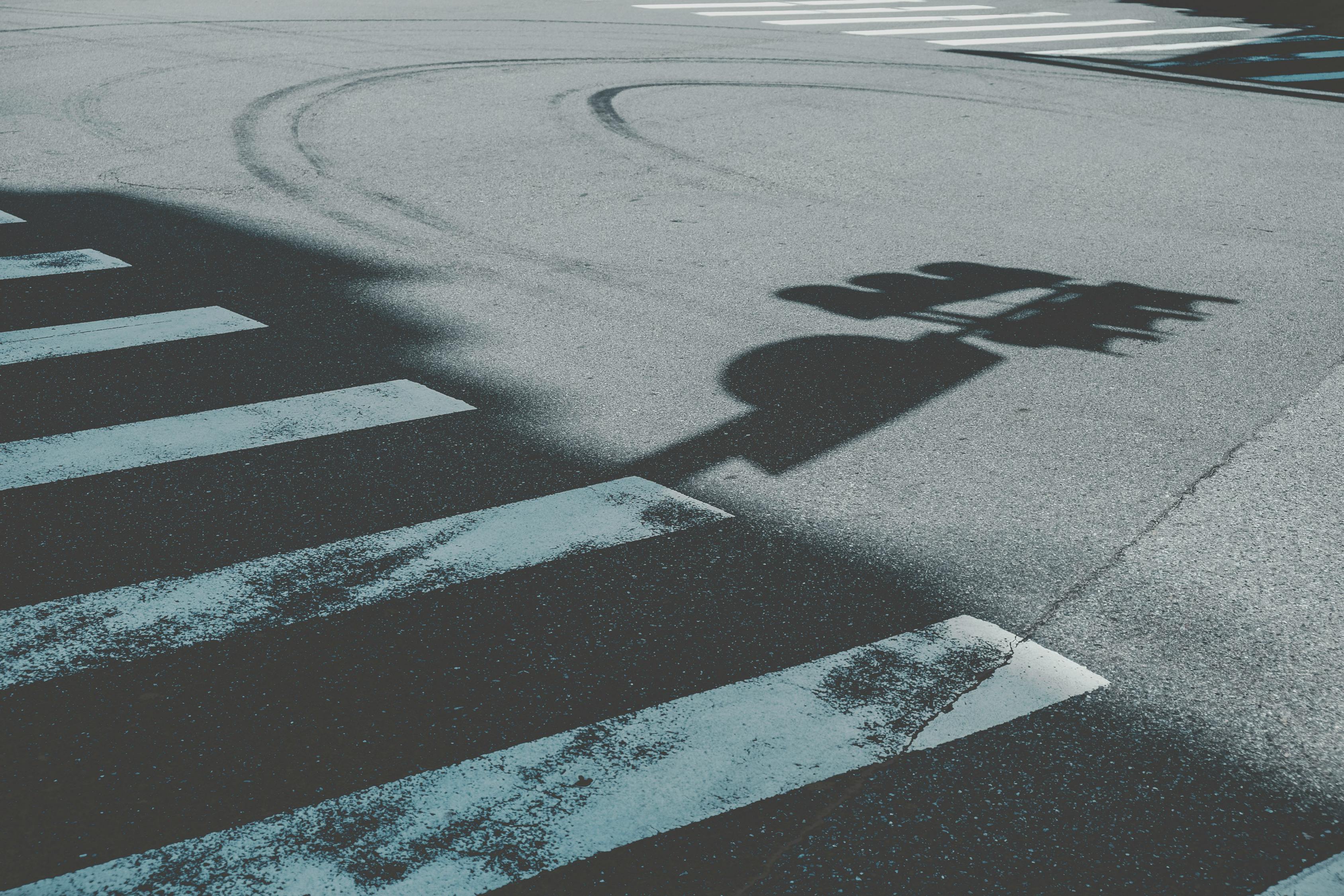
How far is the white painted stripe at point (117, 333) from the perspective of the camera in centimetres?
535

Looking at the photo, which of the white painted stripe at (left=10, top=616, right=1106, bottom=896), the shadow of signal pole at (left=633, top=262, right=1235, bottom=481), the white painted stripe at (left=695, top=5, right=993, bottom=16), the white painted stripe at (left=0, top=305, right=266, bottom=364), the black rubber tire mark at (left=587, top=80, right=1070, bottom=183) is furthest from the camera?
the white painted stripe at (left=695, top=5, right=993, bottom=16)

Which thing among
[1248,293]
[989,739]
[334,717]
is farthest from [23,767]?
[1248,293]

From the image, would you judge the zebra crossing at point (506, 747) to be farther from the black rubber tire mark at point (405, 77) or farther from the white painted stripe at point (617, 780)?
the black rubber tire mark at point (405, 77)

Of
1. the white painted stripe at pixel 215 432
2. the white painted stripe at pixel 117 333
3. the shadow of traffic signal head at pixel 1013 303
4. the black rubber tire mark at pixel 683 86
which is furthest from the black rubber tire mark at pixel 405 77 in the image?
the white painted stripe at pixel 215 432

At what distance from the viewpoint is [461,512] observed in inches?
161

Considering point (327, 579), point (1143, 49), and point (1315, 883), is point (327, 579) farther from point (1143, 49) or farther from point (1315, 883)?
point (1143, 49)

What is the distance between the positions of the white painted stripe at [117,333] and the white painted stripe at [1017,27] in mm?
14978

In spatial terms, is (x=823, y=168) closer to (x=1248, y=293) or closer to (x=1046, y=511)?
(x=1248, y=293)

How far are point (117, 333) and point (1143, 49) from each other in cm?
1681

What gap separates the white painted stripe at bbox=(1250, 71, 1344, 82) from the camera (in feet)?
51.2

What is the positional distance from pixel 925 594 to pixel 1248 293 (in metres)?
4.21

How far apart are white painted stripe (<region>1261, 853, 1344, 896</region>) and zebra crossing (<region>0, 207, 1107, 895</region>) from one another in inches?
27.9

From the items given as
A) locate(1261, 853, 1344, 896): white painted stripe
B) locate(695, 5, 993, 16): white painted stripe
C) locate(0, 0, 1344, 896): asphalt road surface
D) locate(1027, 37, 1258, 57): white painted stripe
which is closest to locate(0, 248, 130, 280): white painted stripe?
locate(0, 0, 1344, 896): asphalt road surface

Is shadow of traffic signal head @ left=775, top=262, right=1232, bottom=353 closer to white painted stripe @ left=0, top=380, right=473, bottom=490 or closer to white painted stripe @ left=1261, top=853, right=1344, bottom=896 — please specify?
white painted stripe @ left=0, top=380, right=473, bottom=490
